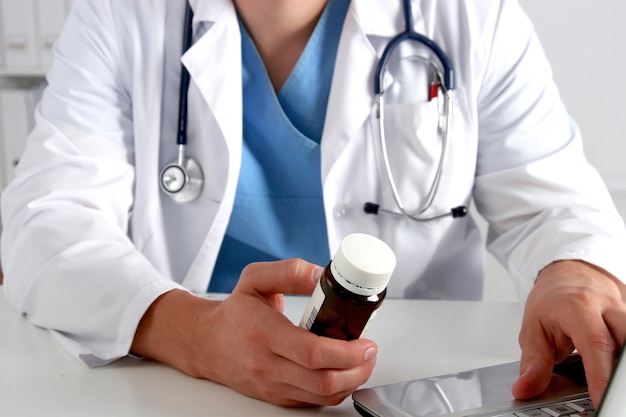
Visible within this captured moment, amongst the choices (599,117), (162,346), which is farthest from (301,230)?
(599,117)

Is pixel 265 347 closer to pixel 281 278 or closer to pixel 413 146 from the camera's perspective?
pixel 281 278

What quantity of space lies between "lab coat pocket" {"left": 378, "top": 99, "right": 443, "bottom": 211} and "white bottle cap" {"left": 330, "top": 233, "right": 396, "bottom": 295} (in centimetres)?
58

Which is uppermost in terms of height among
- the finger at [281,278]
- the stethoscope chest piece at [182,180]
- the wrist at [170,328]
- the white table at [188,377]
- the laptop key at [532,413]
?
the finger at [281,278]

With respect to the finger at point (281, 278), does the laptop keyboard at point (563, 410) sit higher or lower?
lower

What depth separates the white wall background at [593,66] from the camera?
6.35ft

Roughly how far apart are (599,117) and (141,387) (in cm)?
165

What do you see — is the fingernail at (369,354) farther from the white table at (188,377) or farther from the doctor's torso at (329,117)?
the doctor's torso at (329,117)

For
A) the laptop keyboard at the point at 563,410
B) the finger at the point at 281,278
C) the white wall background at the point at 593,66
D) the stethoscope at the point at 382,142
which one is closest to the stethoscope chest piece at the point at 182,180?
the stethoscope at the point at 382,142

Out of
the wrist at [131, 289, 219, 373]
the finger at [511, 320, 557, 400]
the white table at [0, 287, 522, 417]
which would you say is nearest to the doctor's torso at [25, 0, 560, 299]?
the white table at [0, 287, 522, 417]

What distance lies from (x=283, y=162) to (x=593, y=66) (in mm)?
1188

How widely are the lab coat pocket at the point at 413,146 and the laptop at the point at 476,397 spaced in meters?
0.43

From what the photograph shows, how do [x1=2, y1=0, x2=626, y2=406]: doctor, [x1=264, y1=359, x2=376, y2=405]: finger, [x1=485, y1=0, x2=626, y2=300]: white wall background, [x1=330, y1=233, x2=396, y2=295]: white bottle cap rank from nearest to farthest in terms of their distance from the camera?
1. [x1=330, y1=233, x2=396, y2=295]: white bottle cap
2. [x1=264, y1=359, x2=376, y2=405]: finger
3. [x1=2, y1=0, x2=626, y2=406]: doctor
4. [x1=485, y1=0, x2=626, y2=300]: white wall background

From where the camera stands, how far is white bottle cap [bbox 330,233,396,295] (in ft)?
1.77

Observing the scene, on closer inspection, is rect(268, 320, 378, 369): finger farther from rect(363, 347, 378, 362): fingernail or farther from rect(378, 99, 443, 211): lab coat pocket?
rect(378, 99, 443, 211): lab coat pocket
